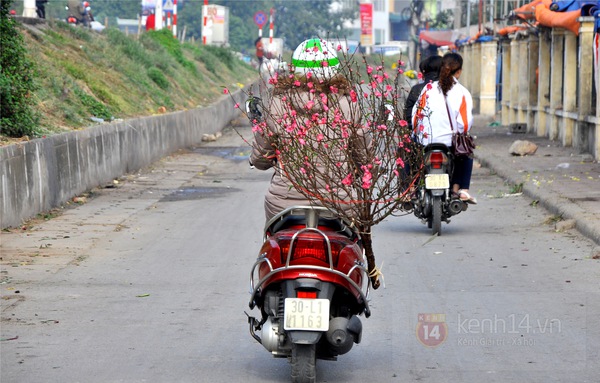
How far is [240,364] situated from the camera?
6461 millimetres

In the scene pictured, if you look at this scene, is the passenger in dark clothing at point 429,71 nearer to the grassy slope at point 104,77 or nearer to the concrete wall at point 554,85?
the grassy slope at point 104,77

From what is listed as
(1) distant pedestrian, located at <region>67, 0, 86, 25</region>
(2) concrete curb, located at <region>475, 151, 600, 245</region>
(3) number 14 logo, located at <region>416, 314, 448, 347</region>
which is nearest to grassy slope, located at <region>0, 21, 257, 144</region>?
(1) distant pedestrian, located at <region>67, 0, 86, 25</region>

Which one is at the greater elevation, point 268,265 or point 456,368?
point 268,265

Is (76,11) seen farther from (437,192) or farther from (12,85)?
(437,192)

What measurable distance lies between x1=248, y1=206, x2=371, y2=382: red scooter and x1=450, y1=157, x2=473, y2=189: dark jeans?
6.16 m

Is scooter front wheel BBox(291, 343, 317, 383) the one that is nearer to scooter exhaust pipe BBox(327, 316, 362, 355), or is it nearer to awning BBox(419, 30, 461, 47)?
scooter exhaust pipe BBox(327, 316, 362, 355)

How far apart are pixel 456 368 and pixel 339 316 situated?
83cm

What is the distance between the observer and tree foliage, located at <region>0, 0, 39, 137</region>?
13719mm

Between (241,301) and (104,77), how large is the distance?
17.4m

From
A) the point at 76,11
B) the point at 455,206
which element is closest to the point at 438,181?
the point at 455,206

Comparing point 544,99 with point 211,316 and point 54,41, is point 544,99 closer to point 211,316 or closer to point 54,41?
point 54,41

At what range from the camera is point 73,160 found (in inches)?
590

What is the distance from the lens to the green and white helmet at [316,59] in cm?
620

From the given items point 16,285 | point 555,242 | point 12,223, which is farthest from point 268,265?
point 12,223
